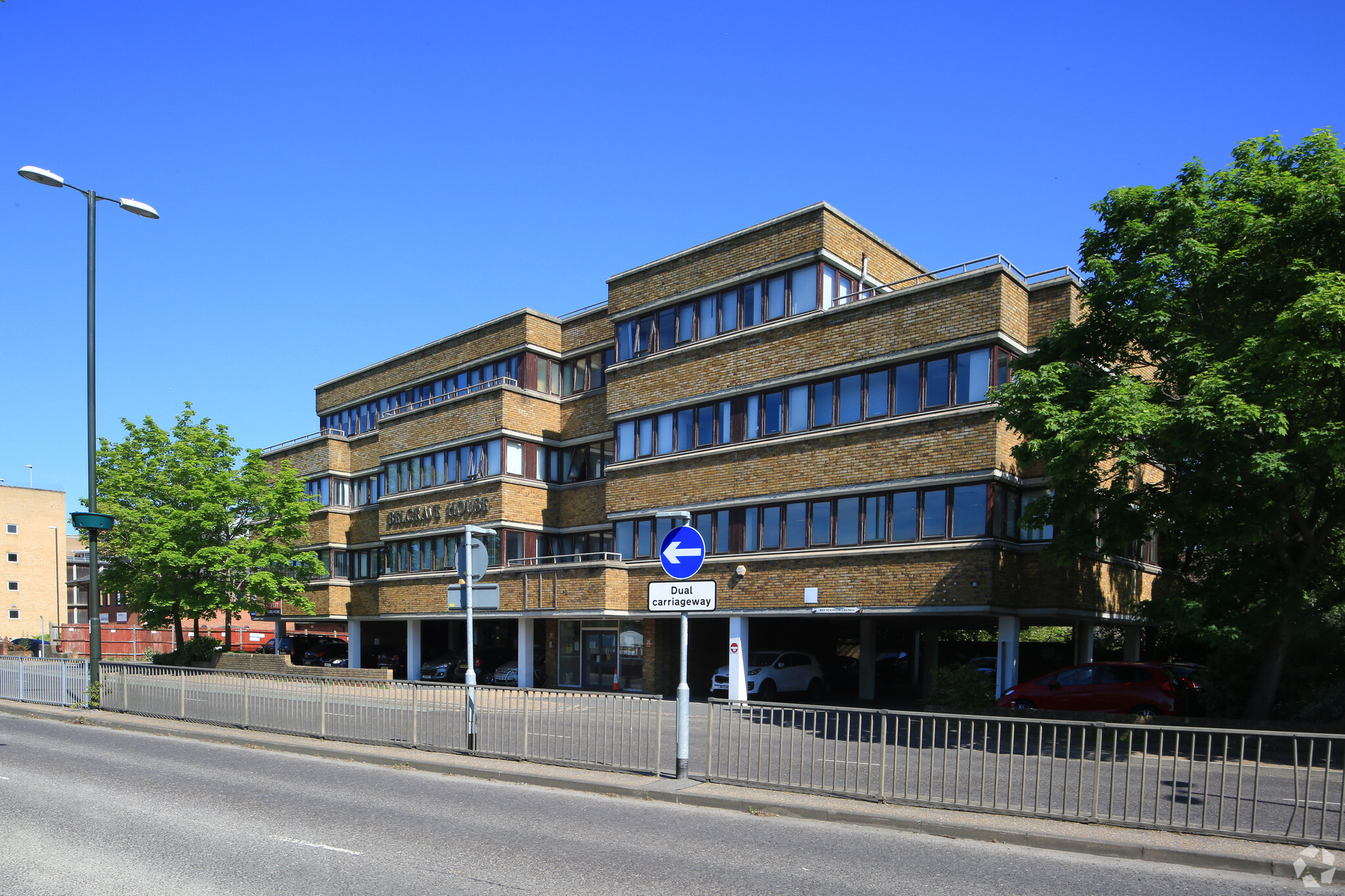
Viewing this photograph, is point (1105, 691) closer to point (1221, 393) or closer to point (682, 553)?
point (1221, 393)

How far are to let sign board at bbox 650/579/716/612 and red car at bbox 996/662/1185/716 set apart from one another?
11.8m

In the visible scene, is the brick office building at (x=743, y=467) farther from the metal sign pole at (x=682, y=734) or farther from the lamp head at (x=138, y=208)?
the lamp head at (x=138, y=208)

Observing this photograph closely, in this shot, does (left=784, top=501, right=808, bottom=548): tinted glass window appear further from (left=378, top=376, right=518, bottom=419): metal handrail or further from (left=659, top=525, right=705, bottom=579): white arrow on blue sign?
(left=659, top=525, right=705, bottom=579): white arrow on blue sign

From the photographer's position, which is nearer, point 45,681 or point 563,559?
point 45,681

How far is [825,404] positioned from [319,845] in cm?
1953

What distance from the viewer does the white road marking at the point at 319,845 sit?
798 centimetres

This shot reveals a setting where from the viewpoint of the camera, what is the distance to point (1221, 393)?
48.3 ft

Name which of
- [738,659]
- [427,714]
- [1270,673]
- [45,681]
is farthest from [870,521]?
[45,681]

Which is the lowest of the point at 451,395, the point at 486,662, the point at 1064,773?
the point at 1064,773

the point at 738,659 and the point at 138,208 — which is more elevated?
the point at 138,208

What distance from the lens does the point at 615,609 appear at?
30.0 metres

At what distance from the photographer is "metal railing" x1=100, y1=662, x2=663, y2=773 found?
12.6m

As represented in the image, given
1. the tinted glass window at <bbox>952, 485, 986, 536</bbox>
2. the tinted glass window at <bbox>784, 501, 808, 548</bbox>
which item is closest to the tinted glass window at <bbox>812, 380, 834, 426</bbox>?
the tinted glass window at <bbox>784, 501, 808, 548</bbox>

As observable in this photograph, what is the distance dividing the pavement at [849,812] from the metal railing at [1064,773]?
183mm
